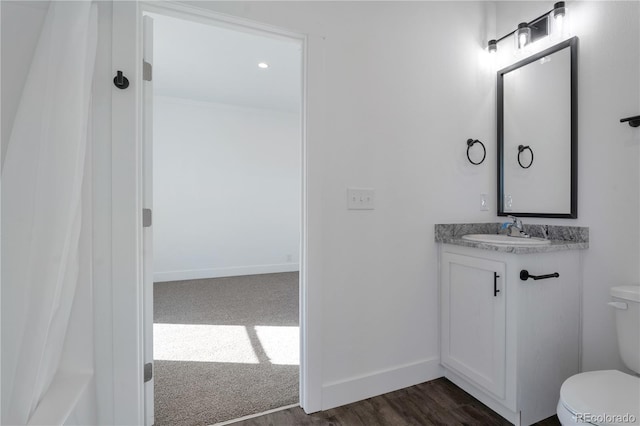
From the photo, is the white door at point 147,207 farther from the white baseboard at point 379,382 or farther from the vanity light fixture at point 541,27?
the vanity light fixture at point 541,27

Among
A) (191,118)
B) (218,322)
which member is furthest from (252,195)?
(218,322)

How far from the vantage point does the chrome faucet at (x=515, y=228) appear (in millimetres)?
1869

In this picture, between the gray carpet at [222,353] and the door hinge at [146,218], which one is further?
the gray carpet at [222,353]

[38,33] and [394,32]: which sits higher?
[394,32]

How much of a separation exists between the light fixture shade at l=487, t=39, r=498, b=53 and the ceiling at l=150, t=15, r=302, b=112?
4.52ft

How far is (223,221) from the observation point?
14.8ft

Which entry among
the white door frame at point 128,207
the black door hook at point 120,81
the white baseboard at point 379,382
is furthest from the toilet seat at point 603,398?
the black door hook at point 120,81

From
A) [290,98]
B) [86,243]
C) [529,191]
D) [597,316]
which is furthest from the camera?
[290,98]

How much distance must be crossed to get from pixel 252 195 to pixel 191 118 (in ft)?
4.59

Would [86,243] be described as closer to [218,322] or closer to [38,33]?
[38,33]

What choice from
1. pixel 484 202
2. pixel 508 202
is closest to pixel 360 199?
pixel 484 202

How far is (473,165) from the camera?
6.61ft

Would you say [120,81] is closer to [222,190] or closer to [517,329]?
[517,329]

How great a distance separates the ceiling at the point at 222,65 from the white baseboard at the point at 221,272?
8.15ft
